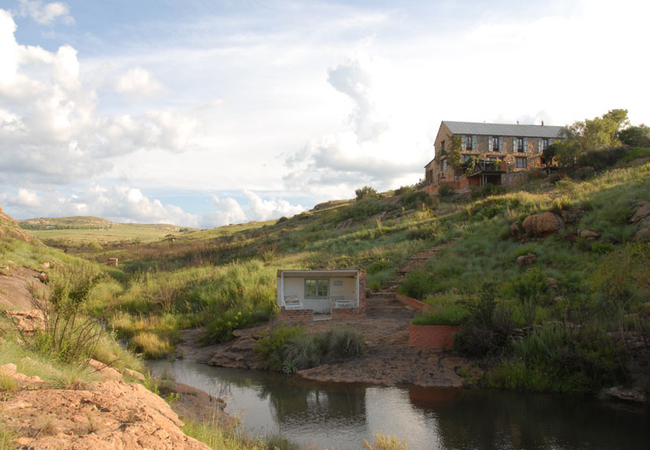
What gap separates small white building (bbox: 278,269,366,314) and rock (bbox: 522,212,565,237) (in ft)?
33.4

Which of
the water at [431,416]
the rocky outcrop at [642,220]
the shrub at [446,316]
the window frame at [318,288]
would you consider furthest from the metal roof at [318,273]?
the rocky outcrop at [642,220]

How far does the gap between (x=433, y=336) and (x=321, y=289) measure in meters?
7.29

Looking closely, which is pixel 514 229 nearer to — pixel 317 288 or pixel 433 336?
pixel 317 288

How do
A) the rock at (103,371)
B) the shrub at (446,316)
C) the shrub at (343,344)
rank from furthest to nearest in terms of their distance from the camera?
the shrub at (343,344), the shrub at (446,316), the rock at (103,371)

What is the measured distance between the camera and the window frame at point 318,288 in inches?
890

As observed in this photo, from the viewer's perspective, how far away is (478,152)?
56750 millimetres

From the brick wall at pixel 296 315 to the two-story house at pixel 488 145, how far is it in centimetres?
3508

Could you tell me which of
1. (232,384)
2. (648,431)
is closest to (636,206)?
(648,431)


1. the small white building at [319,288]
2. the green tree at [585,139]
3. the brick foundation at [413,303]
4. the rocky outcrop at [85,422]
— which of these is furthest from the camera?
the green tree at [585,139]

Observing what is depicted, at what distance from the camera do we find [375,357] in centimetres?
1636

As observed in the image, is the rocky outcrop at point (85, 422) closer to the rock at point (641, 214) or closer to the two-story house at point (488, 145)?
the rock at point (641, 214)

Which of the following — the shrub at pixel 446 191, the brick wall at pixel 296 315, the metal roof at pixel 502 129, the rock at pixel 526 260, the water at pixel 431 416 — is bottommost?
the water at pixel 431 416

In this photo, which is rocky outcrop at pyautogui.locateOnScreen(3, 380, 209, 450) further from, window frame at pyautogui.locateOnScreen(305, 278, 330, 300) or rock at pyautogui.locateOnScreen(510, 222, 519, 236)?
rock at pyautogui.locateOnScreen(510, 222, 519, 236)

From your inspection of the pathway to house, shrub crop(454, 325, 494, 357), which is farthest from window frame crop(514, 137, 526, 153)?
shrub crop(454, 325, 494, 357)
